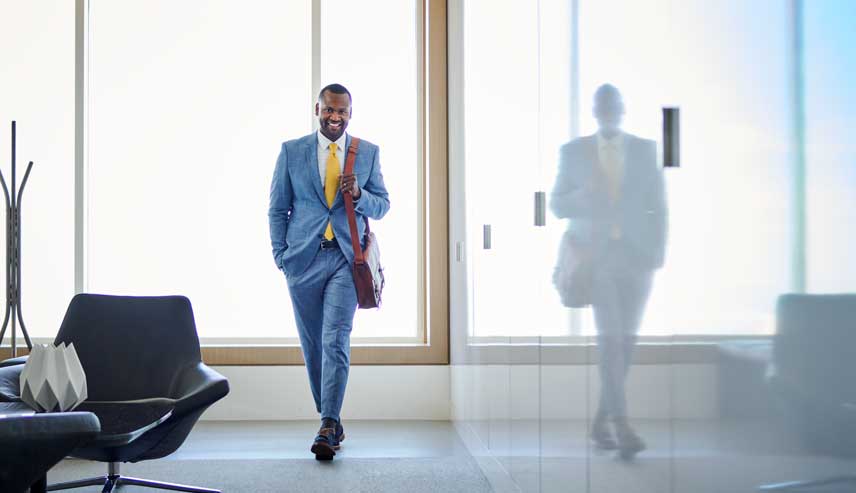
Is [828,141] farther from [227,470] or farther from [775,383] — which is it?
[227,470]

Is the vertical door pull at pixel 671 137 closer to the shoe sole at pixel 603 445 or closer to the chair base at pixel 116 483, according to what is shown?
the shoe sole at pixel 603 445

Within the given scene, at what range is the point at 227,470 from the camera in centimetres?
360

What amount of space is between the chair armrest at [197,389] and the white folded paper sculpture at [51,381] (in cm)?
33

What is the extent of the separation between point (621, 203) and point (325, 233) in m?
2.45

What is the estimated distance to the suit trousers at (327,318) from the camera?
3863 millimetres

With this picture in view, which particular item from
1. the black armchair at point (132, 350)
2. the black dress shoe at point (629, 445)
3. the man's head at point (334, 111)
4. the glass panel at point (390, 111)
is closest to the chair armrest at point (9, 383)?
the black armchair at point (132, 350)

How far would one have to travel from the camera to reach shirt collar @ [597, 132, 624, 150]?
1698 millimetres

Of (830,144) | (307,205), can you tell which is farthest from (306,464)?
(830,144)

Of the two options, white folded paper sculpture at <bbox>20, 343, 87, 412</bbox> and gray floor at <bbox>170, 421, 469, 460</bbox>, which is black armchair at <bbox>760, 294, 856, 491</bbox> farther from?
gray floor at <bbox>170, 421, 469, 460</bbox>

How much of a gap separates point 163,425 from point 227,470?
3.15ft

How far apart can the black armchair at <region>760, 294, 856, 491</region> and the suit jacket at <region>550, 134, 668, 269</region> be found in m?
0.47

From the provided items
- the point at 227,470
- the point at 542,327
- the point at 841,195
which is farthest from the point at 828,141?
the point at 227,470

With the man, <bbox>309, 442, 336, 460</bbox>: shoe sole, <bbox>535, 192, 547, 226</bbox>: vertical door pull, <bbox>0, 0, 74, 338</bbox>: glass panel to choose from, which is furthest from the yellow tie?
Result: <bbox>0, 0, 74, 338</bbox>: glass panel

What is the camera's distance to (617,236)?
172 cm
